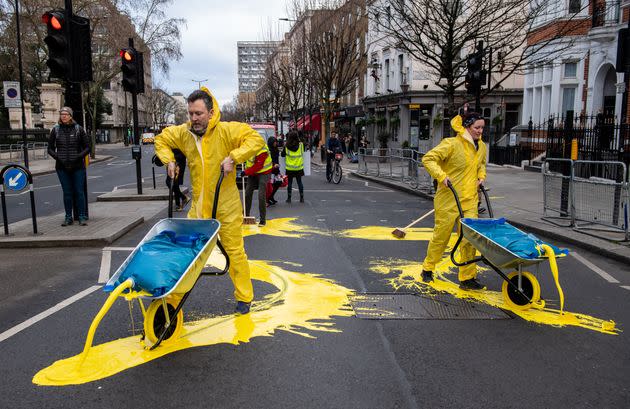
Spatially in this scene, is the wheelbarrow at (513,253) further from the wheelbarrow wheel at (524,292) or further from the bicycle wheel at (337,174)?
the bicycle wheel at (337,174)

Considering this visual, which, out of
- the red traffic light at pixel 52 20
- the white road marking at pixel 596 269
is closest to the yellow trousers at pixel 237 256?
the white road marking at pixel 596 269

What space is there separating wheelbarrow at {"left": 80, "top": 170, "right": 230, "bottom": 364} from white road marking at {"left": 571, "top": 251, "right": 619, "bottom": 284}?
476 centimetres

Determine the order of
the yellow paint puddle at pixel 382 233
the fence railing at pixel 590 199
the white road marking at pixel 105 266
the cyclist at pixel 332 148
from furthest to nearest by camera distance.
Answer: the cyclist at pixel 332 148, the yellow paint puddle at pixel 382 233, the fence railing at pixel 590 199, the white road marking at pixel 105 266

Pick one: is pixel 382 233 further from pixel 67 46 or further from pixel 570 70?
pixel 570 70

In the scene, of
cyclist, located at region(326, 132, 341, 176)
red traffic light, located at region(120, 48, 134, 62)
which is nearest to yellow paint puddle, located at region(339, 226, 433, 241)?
red traffic light, located at region(120, 48, 134, 62)

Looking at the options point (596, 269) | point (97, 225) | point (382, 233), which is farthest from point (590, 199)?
point (97, 225)

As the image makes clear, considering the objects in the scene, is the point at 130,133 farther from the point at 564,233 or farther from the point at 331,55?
the point at 564,233

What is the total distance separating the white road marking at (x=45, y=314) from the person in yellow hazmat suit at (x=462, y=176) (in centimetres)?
384

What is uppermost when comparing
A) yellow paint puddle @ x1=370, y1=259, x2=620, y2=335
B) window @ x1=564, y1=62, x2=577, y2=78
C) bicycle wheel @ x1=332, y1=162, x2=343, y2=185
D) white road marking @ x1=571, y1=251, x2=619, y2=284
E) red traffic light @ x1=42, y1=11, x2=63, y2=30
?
window @ x1=564, y1=62, x2=577, y2=78

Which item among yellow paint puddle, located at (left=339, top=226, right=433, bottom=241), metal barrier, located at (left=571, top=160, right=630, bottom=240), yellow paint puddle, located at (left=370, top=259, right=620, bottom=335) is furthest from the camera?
yellow paint puddle, located at (left=339, top=226, right=433, bottom=241)

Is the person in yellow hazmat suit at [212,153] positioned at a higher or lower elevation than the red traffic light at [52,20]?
lower

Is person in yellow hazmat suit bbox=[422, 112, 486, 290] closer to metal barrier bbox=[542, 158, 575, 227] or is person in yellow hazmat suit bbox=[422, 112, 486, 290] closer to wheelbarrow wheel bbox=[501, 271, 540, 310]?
wheelbarrow wheel bbox=[501, 271, 540, 310]

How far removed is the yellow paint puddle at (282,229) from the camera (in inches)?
372

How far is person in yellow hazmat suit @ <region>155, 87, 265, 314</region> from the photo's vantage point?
15.6 feet
